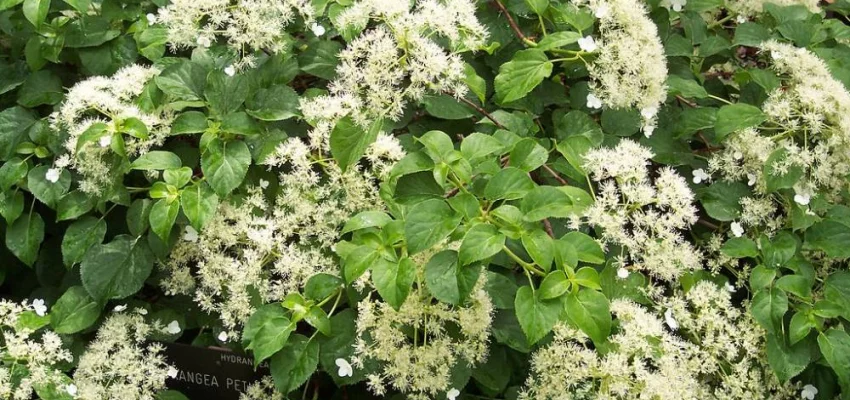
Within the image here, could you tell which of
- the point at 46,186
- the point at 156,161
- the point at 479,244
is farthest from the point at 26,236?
the point at 479,244

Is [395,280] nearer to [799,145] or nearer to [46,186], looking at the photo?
[46,186]

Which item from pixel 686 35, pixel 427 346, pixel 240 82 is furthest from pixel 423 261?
pixel 686 35

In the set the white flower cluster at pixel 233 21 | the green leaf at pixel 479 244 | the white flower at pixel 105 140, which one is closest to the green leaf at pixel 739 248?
the green leaf at pixel 479 244

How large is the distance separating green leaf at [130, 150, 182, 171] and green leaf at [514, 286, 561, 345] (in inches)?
26.2

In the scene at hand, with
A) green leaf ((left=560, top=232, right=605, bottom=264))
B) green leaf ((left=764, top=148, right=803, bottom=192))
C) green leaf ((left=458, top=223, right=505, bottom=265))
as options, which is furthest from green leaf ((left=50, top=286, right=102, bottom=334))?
green leaf ((left=764, top=148, right=803, bottom=192))

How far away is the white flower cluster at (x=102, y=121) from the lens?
1469 millimetres

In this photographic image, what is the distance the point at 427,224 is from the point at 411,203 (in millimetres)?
134

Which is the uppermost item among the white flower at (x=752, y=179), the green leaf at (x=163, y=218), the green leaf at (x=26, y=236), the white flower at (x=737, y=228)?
the green leaf at (x=163, y=218)

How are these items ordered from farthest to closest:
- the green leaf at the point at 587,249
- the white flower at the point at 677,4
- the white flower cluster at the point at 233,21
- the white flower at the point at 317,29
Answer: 1. the white flower at the point at 677,4
2. the white flower at the point at 317,29
3. the white flower cluster at the point at 233,21
4. the green leaf at the point at 587,249

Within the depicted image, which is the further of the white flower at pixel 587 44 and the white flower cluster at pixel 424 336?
the white flower at pixel 587 44

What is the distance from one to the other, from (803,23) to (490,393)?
1.13 m

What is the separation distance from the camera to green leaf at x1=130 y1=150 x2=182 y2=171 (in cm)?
141

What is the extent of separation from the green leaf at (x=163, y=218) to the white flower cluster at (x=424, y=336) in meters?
0.35

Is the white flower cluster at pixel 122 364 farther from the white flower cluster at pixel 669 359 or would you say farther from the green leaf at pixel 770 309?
the green leaf at pixel 770 309
